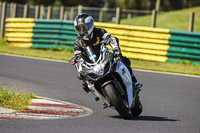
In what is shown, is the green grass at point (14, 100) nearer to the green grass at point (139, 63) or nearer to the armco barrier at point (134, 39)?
the green grass at point (139, 63)

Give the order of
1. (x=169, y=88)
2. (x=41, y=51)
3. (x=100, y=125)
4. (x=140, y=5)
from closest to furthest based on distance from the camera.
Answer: (x=100, y=125)
(x=169, y=88)
(x=41, y=51)
(x=140, y=5)

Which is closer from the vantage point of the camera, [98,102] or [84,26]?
[84,26]

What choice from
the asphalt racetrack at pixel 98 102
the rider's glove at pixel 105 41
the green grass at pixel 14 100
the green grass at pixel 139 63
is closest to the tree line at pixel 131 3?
the green grass at pixel 139 63

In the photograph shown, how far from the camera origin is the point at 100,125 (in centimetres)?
684

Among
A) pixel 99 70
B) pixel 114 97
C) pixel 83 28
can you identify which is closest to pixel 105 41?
pixel 83 28

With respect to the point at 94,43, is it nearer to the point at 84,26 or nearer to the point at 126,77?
the point at 84,26

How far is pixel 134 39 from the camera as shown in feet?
57.8

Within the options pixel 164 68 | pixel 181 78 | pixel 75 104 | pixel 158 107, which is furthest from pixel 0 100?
pixel 164 68

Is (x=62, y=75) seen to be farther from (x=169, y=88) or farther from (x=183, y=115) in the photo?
(x=183, y=115)

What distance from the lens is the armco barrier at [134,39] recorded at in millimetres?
16812

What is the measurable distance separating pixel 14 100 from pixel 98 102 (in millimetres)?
2066

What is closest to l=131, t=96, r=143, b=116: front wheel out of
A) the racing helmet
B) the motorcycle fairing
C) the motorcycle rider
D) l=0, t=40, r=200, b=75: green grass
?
the motorcycle fairing

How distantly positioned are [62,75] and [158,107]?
14.3 feet

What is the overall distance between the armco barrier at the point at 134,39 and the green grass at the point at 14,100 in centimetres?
925
